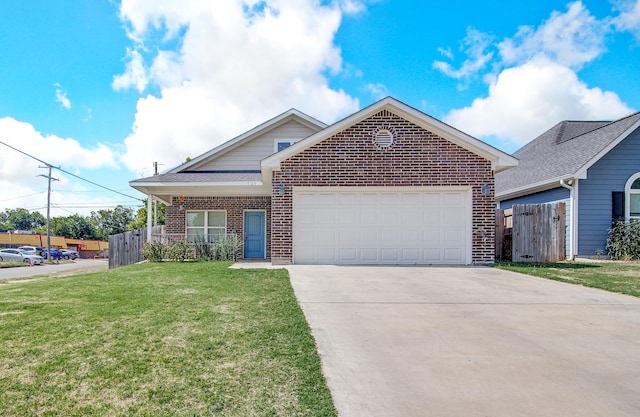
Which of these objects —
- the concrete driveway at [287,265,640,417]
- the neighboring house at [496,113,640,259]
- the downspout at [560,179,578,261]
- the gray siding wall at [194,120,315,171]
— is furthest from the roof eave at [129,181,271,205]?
the neighboring house at [496,113,640,259]

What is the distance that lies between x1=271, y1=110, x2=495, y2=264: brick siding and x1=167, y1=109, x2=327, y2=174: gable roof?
16.1 feet

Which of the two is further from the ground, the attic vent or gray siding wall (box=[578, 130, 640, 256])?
the attic vent

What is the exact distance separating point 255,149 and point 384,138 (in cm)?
683

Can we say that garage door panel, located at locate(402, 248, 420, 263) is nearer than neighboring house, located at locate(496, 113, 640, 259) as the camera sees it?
Yes

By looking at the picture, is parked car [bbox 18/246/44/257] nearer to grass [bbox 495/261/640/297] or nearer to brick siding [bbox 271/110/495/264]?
brick siding [bbox 271/110/495/264]

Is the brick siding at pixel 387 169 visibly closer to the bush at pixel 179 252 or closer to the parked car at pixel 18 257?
the bush at pixel 179 252

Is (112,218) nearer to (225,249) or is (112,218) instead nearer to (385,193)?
(225,249)

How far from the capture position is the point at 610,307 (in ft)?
19.2

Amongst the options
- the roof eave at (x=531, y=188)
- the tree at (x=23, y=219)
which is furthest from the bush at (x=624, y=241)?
the tree at (x=23, y=219)

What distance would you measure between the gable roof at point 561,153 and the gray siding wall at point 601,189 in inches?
19.4

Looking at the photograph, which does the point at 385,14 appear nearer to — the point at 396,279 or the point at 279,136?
the point at 279,136

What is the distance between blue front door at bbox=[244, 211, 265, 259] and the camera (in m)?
15.7

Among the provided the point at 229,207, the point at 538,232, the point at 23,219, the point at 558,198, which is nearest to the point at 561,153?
the point at 558,198

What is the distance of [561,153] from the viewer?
15773 millimetres
